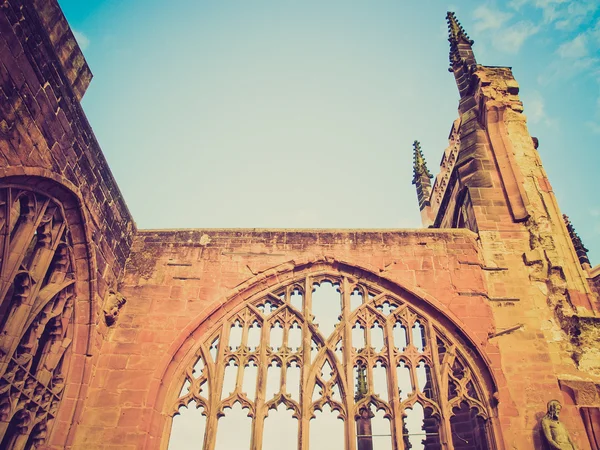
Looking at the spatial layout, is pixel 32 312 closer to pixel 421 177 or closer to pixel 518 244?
pixel 518 244

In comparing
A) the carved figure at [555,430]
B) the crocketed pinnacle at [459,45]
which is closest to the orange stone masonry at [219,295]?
the carved figure at [555,430]

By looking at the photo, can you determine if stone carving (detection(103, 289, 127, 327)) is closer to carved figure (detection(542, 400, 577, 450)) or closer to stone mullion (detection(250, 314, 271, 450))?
stone mullion (detection(250, 314, 271, 450))

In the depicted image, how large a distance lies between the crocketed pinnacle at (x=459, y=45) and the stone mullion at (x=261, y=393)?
824 centimetres

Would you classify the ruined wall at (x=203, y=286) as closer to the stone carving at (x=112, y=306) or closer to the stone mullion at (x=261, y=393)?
the stone carving at (x=112, y=306)

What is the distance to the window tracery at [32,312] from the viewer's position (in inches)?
205

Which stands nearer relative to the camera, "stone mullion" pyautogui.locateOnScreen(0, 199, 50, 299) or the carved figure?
"stone mullion" pyautogui.locateOnScreen(0, 199, 50, 299)

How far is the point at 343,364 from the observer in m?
7.23

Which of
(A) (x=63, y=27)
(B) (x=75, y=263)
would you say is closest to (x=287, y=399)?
(B) (x=75, y=263)

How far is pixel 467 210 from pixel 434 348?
308cm

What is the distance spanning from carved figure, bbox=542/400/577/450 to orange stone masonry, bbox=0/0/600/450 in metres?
0.26

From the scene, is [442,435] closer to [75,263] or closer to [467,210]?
[467,210]

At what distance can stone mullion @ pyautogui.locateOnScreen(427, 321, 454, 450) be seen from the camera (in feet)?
21.1

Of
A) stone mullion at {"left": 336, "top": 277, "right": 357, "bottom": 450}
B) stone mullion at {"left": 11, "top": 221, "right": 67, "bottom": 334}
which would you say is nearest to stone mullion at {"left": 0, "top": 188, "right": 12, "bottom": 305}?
stone mullion at {"left": 11, "top": 221, "right": 67, "bottom": 334}

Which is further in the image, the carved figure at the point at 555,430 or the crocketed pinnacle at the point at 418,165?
the crocketed pinnacle at the point at 418,165
